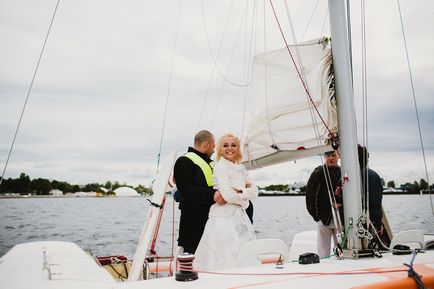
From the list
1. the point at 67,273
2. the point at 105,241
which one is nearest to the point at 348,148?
the point at 67,273

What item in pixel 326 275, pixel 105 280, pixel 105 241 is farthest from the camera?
pixel 105 241

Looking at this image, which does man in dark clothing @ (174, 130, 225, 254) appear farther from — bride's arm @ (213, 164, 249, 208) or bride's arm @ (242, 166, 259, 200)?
bride's arm @ (242, 166, 259, 200)

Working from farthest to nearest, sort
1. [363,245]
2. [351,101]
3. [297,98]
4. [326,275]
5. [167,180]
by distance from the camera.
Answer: [297,98] < [167,180] < [351,101] < [363,245] < [326,275]

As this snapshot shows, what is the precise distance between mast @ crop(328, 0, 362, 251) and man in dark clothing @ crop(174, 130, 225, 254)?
3.76 feet

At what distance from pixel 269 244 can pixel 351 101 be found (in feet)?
4.77

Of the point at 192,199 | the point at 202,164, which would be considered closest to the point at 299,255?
the point at 192,199

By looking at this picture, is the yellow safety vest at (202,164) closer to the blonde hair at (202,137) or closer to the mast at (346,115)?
the blonde hair at (202,137)

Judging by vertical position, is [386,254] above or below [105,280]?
above

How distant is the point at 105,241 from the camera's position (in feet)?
53.5

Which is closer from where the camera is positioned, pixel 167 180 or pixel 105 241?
pixel 167 180

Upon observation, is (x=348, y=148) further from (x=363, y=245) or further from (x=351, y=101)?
(x=363, y=245)

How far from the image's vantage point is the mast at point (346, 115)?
117 inches

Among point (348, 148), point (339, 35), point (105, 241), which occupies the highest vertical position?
point (339, 35)

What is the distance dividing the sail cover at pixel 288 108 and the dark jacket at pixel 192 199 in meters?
0.85
